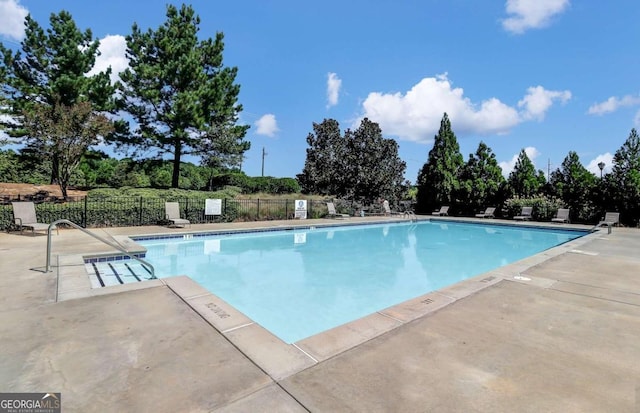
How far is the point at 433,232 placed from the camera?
14383 mm

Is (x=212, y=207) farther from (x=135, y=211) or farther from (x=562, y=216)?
(x=562, y=216)

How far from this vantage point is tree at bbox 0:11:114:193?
627 inches

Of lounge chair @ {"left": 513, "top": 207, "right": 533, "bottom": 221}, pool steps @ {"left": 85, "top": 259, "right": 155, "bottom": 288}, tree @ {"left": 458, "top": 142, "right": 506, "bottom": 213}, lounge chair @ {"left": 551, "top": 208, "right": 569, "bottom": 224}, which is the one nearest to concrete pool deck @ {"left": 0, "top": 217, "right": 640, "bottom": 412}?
pool steps @ {"left": 85, "top": 259, "right": 155, "bottom": 288}

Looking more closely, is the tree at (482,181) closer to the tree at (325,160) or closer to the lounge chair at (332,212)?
the tree at (325,160)

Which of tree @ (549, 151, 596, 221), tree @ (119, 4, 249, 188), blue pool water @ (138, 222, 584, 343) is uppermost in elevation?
tree @ (119, 4, 249, 188)

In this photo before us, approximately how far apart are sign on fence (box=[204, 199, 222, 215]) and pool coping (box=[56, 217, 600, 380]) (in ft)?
21.5

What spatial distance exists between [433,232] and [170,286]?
40.1 ft

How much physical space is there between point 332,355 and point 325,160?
18.4 meters

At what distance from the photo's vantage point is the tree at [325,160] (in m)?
20.0

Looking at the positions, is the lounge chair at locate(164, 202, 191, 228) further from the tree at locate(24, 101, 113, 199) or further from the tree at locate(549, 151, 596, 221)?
the tree at locate(549, 151, 596, 221)

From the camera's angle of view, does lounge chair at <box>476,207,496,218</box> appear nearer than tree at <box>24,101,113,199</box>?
No

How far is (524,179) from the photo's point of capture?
17922mm

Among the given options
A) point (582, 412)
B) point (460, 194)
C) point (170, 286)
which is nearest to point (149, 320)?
point (170, 286)

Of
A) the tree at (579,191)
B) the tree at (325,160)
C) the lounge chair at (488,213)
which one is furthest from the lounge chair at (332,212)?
the tree at (579,191)
